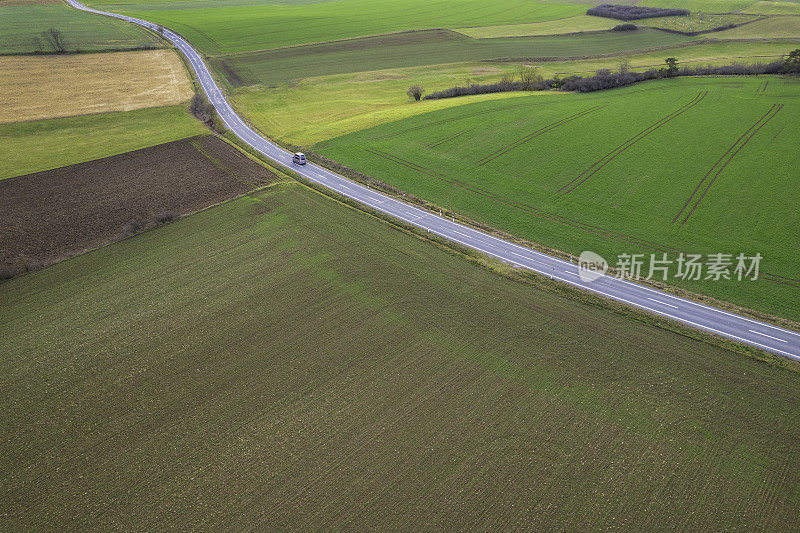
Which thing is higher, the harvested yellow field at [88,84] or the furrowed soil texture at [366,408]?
the harvested yellow field at [88,84]

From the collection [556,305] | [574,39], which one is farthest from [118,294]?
[574,39]

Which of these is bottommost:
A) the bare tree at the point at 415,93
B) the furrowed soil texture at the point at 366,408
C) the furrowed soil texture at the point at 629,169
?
the furrowed soil texture at the point at 366,408

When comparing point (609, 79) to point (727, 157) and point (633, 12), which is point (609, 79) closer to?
point (727, 157)

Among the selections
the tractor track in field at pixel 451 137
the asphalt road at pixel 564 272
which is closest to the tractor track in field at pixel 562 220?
the tractor track in field at pixel 451 137

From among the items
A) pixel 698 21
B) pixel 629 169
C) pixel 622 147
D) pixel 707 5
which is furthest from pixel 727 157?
pixel 707 5

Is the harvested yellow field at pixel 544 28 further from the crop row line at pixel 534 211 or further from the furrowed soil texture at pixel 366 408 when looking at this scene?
the furrowed soil texture at pixel 366 408

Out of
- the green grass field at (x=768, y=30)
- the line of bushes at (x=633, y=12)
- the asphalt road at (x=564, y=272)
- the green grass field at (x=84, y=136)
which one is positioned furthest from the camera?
the line of bushes at (x=633, y=12)

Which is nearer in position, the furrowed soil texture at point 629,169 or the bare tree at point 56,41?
the furrowed soil texture at point 629,169
